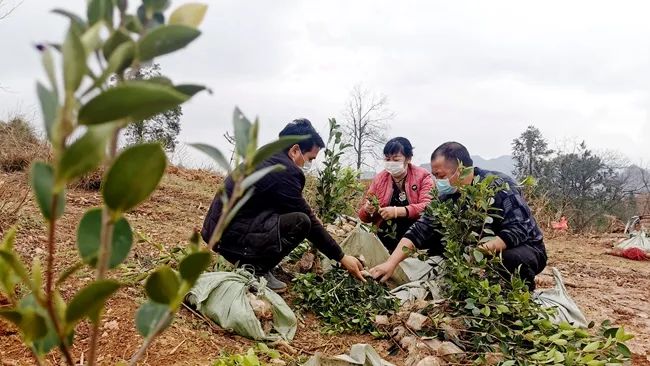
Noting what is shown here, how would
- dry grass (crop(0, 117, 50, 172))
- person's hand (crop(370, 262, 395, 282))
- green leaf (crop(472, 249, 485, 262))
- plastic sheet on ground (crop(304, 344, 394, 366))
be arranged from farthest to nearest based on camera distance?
dry grass (crop(0, 117, 50, 172)) < person's hand (crop(370, 262, 395, 282)) < green leaf (crop(472, 249, 485, 262)) < plastic sheet on ground (crop(304, 344, 394, 366))

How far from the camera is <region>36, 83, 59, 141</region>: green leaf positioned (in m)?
0.41

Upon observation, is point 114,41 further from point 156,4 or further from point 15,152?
point 15,152

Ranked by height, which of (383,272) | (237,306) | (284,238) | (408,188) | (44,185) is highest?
(44,185)

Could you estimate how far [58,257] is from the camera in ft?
9.44

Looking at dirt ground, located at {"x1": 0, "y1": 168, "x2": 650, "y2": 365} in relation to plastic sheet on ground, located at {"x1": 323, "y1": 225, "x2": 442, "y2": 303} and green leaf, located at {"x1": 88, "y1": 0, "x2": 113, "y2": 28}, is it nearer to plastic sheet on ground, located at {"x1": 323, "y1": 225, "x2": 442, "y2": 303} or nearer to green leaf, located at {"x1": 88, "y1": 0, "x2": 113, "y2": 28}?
plastic sheet on ground, located at {"x1": 323, "y1": 225, "x2": 442, "y2": 303}

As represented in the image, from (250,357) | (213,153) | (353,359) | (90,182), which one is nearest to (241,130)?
(213,153)

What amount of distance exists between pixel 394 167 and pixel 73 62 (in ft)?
12.2

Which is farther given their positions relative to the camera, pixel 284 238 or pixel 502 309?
pixel 284 238

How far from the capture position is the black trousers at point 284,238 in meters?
2.94

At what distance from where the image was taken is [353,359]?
2.05 meters

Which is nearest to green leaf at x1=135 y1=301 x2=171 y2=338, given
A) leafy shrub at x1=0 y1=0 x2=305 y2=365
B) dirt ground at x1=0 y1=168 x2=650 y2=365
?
leafy shrub at x1=0 y1=0 x2=305 y2=365

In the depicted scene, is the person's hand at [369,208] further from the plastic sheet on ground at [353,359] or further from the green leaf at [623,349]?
the green leaf at [623,349]

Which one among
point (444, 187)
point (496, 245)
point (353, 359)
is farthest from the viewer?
point (444, 187)

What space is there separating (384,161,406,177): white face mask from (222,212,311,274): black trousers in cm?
126
